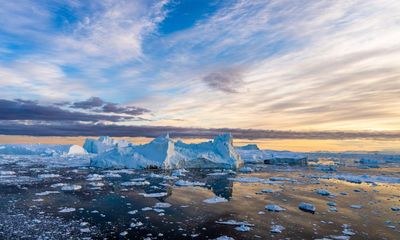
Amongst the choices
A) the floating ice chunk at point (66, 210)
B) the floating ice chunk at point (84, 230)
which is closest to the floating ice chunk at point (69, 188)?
the floating ice chunk at point (66, 210)

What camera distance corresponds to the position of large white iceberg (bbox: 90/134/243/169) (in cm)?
3038

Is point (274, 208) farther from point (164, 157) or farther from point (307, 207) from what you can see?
point (164, 157)

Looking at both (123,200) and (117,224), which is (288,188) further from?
(117,224)

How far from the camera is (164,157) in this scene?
29938 mm

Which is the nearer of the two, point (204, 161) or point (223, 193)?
point (223, 193)

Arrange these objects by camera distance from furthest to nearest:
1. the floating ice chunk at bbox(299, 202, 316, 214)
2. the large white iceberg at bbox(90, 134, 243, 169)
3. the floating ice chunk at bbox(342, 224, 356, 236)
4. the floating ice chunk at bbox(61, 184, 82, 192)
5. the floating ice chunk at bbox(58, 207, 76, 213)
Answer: the large white iceberg at bbox(90, 134, 243, 169) → the floating ice chunk at bbox(61, 184, 82, 192) → the floating ice chunk at bbox(299, 202, 316, 214) → the floating ice chunk at bbox(58, 207, 76, 213) → the floating ice chunk at bbox(342, 224, 356, 236)

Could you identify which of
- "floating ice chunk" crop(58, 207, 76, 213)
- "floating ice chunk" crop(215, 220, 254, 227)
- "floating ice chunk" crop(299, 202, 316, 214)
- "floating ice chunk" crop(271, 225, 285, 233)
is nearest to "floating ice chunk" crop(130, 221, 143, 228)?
"floating ice chunk" crop(215, 220, 254, 227)

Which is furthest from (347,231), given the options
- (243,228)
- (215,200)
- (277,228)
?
(215,200)

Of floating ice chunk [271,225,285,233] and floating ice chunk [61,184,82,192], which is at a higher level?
floating ice chunk [271,225,285,233]

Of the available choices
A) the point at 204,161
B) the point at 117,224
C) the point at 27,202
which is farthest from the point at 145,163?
the point at 117,224

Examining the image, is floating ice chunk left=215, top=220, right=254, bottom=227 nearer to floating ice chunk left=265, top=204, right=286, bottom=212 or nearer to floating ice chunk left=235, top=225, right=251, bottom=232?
floating ice chunk left=235, top=225, right=251, bottom=232

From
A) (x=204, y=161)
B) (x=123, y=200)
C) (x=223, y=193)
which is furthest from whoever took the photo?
(x=204, y=161)

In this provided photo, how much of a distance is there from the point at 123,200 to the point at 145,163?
54.7ft

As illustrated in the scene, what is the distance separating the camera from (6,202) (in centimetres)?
1283
